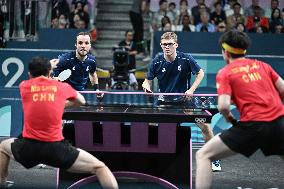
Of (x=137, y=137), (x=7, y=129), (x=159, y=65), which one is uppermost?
(x=159, y=65)

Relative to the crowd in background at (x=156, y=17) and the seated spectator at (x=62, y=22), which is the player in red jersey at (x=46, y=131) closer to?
the crowd in background at (x=156, y=17)

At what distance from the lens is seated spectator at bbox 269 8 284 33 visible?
15266mm

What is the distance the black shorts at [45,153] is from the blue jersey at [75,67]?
3.08m

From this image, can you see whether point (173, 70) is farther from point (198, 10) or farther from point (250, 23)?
point (198, 10)

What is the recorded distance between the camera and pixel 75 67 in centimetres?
905

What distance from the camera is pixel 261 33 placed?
1374cm

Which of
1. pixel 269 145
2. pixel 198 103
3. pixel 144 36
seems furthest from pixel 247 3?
pixel 269 145

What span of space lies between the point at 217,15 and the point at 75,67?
7.22m

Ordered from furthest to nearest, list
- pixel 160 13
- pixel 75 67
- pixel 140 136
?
pixel 160 13, pixel 75 67, pixel 140 136

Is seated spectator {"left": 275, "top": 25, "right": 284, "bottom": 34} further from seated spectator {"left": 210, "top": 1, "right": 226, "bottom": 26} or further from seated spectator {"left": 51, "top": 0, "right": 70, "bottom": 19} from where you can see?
seated spectator {"left": 51, "top": 0, "right": 70, "bottom": 19}

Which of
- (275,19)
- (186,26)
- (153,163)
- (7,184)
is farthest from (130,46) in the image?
(7,184)

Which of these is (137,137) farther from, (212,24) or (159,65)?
(212,24)

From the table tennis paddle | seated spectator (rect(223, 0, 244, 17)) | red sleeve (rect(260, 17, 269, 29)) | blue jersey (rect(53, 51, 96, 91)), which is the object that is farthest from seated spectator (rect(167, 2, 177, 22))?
the table tennis paddle

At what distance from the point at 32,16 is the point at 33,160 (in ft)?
30.8
